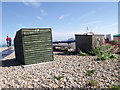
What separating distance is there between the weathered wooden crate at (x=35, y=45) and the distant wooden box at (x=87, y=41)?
3.73 meters

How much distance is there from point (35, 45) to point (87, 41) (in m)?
4.68

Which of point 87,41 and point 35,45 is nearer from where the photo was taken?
point 35,45

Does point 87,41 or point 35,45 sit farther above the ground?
point 87,41

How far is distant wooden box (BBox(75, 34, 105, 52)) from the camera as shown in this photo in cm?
931

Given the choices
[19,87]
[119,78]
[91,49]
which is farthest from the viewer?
[91,49]

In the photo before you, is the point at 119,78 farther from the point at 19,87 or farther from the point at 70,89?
the point at 19,87

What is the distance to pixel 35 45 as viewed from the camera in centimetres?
695

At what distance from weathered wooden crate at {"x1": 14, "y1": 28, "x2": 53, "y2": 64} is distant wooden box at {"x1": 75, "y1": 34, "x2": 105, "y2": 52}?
12.2ft

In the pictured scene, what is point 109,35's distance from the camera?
704 inches

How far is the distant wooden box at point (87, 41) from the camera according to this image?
9313mm

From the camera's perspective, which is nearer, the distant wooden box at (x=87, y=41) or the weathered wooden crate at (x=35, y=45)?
the weathered wooden crate at (x=35, y=45)

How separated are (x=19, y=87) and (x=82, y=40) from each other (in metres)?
7.41

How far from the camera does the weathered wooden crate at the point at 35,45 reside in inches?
264

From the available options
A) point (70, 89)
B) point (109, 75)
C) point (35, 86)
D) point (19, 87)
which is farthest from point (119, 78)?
point (19, 87)
